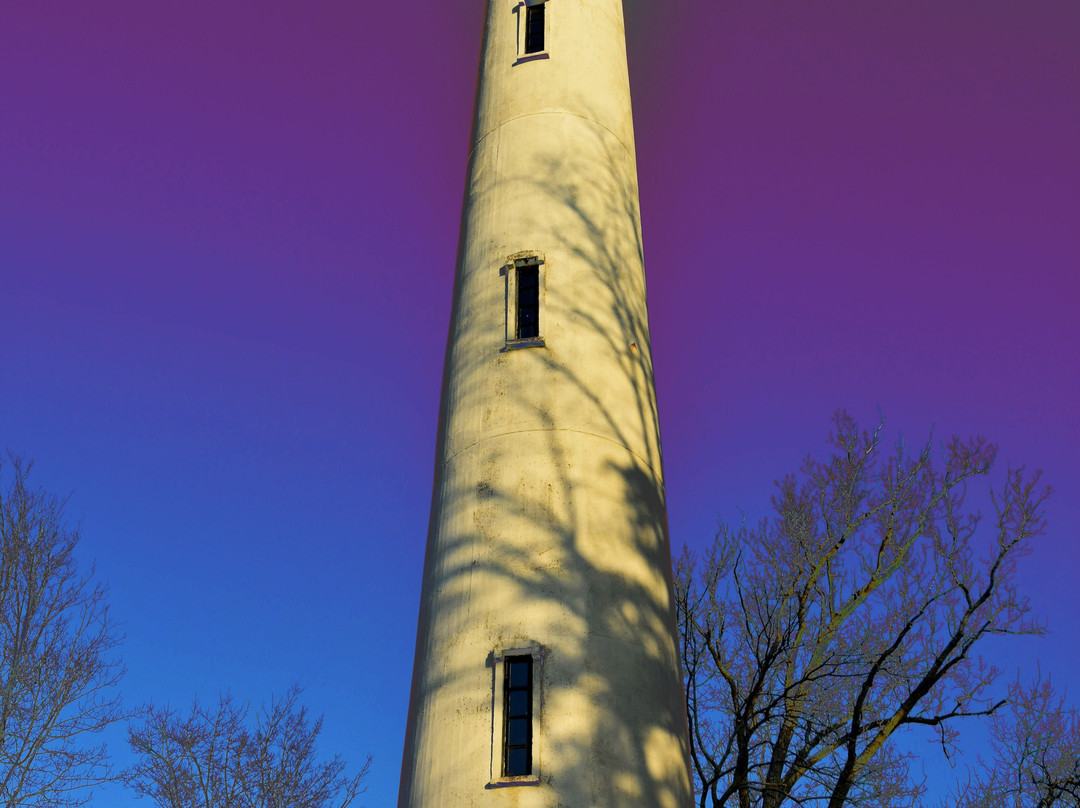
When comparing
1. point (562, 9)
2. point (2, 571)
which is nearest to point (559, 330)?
point (562, 9)

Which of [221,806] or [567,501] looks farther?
[221,806]

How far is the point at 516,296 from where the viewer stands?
46.3 ft

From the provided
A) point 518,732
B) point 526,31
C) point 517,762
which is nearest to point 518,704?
point 518,732

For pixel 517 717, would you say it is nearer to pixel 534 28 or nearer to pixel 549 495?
pixel 549 495

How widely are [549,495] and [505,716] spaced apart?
8.55 feet

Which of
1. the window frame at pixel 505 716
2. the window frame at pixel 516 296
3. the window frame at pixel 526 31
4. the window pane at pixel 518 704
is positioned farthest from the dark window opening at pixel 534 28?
the window pane at pixel 518 704

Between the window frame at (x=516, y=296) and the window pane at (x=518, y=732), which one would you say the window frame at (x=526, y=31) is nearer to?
the window frame at (x=516, y=296)

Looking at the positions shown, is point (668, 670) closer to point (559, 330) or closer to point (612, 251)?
point (559, 330)

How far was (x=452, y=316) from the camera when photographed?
14922 millimetres

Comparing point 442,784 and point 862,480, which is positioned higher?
point 862,480

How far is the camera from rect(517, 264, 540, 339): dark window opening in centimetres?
1383

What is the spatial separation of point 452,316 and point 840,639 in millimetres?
8979

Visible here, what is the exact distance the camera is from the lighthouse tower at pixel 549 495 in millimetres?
11117

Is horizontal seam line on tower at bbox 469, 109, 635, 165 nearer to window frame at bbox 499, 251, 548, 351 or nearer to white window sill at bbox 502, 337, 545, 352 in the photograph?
window frame at bbox 499, 251, 548, 351
